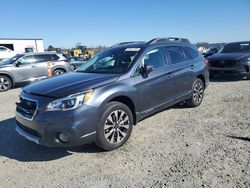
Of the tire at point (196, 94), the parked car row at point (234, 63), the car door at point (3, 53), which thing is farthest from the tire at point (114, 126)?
the car door at point (3, 53)

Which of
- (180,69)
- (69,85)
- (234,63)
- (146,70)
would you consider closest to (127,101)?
(146,70)

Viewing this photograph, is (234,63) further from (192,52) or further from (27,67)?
(27,67)

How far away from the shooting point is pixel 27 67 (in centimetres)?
1183

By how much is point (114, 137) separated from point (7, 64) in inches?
370

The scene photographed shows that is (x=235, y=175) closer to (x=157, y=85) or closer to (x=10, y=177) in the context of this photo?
(x=157, y=85)

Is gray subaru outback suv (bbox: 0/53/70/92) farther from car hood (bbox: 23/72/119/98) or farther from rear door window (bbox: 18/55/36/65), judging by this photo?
car hood (bbox: 23/72/119/98)

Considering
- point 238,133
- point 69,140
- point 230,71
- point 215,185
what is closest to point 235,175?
point 215,185

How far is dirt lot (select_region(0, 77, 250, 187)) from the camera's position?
3.32 metres

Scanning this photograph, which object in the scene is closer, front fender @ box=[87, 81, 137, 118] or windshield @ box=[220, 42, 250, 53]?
front fender @ box=[87, 81, 137, 118]

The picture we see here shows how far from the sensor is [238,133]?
185 inches

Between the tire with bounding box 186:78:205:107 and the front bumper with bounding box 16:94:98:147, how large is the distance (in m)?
3.36

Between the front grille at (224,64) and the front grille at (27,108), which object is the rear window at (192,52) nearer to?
the front grille at (27,108)

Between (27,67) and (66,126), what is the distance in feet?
29.9

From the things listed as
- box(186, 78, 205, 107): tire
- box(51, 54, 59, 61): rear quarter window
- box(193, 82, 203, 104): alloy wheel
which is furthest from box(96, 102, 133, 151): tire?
box(51, 54, 59, 61): rear quarter window
